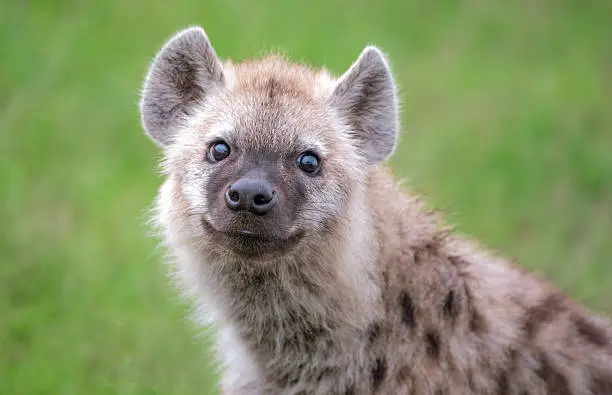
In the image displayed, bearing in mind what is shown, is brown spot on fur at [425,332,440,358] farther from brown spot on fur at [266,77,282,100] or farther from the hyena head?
brown spot on fur at [266,77,282,100]

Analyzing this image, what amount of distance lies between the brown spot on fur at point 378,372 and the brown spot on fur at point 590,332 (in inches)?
31.6

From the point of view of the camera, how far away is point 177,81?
183 inches

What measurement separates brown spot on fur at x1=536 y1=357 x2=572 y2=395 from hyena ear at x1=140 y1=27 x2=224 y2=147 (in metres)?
1.73

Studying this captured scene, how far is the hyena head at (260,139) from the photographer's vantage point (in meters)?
4.09

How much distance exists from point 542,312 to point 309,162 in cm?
109

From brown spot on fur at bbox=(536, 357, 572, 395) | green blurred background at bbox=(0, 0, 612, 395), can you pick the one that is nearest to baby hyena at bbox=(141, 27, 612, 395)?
brown spot on fur at bbox=(536, 357, 572, 395)

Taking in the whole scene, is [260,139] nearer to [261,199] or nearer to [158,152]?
[261,199]

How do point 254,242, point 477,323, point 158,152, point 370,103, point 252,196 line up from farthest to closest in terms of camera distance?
point 158,152, point 370,103, point 477,323, point 254,242, point 252,196

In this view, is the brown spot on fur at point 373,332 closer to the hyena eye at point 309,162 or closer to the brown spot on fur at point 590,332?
the hyena eye at point 309,162

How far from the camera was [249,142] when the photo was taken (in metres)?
4.18

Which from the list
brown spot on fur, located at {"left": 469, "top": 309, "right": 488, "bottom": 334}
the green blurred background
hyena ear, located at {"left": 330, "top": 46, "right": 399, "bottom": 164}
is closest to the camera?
brown spot on fur, located at {"left": 469, "top": 309, "right": 488, "bottom": 334}

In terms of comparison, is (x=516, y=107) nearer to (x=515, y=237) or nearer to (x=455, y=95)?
(x=455, y=95)

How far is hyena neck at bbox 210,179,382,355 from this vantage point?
4199 millimetres

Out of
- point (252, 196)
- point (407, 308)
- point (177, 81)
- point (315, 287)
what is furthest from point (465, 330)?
point (177, 81)
